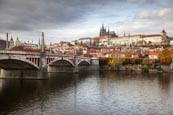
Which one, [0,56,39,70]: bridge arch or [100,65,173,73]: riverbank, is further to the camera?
[100,65,173,73]: riverbank

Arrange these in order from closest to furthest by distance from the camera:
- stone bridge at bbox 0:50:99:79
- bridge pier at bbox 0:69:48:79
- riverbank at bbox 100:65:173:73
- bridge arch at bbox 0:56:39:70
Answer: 1. stone bridge at bbox 0:50:99:79
2. bridge arch at bbox 0:56:39:70
3. bridge pier at bbox 0:69:48:79
4. riverbank at bbox 100:65:173:73

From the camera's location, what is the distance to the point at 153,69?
103688mm

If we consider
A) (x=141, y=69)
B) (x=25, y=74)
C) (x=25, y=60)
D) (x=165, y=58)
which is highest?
(x=165, y=58)

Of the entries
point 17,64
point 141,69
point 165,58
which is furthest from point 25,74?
point 165,58

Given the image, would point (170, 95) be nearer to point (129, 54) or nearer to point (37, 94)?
point (37, 94)

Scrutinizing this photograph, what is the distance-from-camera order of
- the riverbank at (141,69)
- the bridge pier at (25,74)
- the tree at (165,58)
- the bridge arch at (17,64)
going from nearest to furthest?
the bridge arch at (17,64)
the bridge pier at (25,74)
the riverbank at (141,69)
the tree at (165,58)

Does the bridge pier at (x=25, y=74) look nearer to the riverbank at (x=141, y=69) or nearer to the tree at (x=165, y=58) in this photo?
the riverbank at (x=141, y=69)

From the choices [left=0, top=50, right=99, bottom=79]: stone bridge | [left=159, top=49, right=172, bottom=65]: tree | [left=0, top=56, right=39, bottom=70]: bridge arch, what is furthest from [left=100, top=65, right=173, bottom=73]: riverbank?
[left=0, top=56, right=39, bottom=70]: bridge arch

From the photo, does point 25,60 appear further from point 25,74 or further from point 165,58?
point 165,58

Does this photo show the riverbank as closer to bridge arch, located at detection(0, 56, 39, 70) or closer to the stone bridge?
the stone bridge

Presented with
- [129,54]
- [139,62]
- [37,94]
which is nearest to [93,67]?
[139,62]

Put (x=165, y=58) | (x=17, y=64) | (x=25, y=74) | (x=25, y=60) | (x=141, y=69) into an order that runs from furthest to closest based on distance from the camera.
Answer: (x=165, y=58)
(x=141, y=69)
(x=25, y=74)
(x=17, y=64)
(x=25, y=60)

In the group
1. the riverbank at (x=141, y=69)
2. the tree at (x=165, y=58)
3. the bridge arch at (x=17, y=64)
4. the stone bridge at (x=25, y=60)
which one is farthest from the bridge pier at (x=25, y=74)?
the tree at (x=165, y=58)

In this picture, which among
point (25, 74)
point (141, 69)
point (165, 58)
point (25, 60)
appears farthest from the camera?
point (165, 58)
